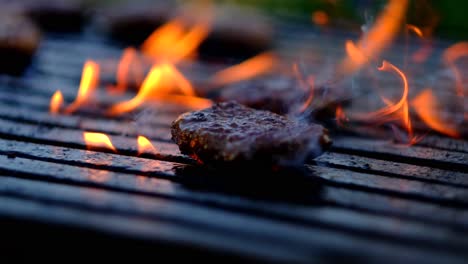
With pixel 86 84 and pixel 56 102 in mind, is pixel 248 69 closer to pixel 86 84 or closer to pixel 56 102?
pixel 86 84

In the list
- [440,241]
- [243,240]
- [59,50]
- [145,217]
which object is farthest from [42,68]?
[440,241]

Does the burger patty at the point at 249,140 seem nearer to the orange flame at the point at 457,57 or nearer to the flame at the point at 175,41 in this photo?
the orange flame at the point at 457,57

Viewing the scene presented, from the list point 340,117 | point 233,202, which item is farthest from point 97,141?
point 340,117

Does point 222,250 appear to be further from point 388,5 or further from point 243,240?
point 388,5

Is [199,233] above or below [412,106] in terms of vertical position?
below

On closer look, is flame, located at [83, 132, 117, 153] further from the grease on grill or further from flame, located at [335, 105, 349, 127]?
the grease on grill

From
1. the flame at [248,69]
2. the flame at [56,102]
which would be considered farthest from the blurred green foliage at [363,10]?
the flame at [56,102]
